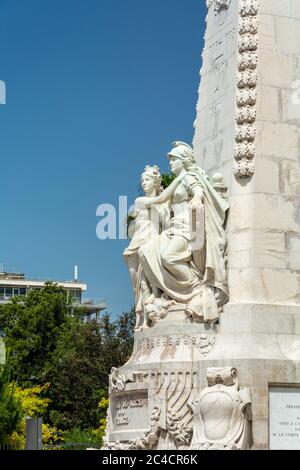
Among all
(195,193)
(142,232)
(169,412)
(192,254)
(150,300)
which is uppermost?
(195,193)

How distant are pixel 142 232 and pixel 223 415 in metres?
3.97

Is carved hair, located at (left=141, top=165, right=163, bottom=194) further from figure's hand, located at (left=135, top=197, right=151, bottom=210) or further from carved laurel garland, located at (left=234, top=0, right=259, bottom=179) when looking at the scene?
carved laurel garland, located at (left=234, top=0, right=259, bottom=179)

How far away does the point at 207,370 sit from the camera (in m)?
14.2

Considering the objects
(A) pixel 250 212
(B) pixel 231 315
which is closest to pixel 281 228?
(A) pixel 250 212

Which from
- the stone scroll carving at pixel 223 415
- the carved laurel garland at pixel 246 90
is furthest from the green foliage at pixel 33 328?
the stone scroll carving at pixel 223 415

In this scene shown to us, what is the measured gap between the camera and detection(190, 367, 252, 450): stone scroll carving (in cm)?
1360

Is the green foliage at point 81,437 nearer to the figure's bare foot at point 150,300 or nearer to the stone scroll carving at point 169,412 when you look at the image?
the figure's bare foot at point 150,300

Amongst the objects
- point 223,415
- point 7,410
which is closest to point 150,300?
point 223,415

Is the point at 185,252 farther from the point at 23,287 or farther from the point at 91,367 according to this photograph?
the point at 23,287

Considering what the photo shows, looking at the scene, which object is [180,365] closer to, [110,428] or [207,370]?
[207,370]

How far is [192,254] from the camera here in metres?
15.3

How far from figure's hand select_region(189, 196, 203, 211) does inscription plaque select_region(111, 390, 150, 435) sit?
9.81 ft

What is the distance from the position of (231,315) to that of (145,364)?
61.1 inches

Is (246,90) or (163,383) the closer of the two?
(163,383)
